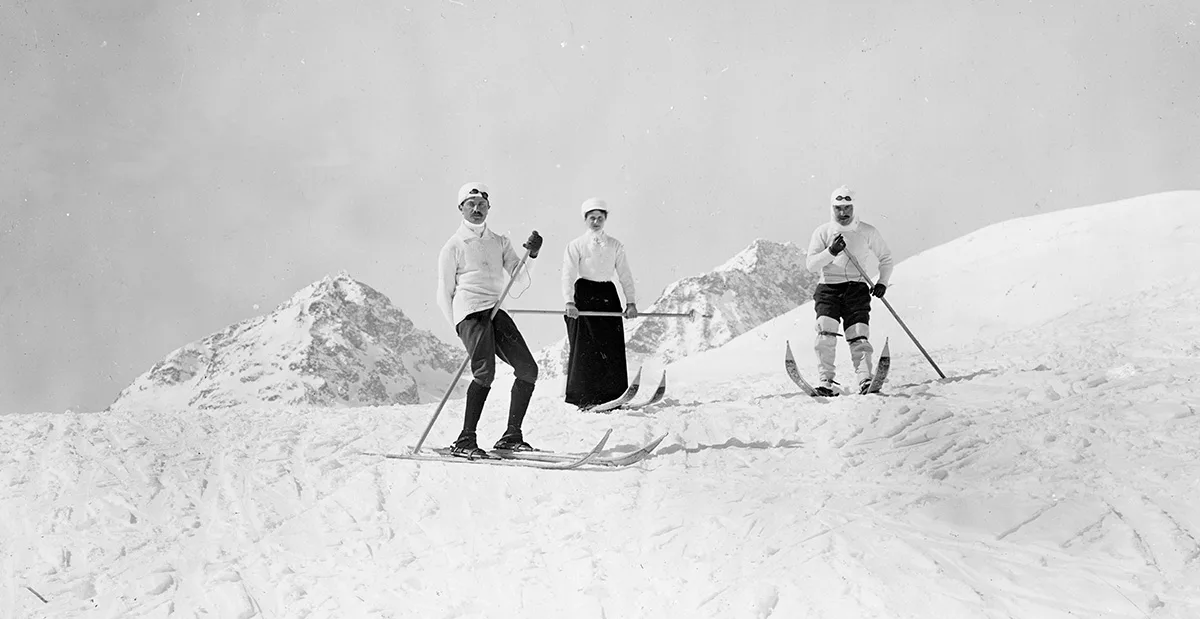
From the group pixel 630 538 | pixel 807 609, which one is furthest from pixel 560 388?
pixel 807 609

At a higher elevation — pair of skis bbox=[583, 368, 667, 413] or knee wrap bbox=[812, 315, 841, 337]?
knee wrap bbox=[812, 315, 841, 337]

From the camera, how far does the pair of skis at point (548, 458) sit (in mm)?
6320

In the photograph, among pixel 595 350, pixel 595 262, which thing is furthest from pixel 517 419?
pixel 595 262

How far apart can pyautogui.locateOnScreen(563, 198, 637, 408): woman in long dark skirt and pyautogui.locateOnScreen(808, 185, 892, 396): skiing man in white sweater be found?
2.34m

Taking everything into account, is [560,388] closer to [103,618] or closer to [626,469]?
[626,469]

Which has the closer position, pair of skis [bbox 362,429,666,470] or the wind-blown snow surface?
the wind-blown snow surface

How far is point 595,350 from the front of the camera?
9648 millimetres

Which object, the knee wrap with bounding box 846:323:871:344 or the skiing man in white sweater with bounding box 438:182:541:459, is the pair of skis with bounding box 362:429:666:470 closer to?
the skiing man in white sweater with bounding box 438:182:541:459

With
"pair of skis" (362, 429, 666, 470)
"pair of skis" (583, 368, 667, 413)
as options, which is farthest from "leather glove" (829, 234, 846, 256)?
"pair of skis" (362, 429, 666, 470)

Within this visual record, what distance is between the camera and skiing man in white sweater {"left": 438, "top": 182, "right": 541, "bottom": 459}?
23.0 ft

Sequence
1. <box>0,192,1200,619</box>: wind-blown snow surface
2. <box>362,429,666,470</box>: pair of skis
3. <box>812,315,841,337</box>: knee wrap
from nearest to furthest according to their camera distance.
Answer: <box>0,192,1200,619</box>: wind-blown snow surface < <box>362,429,666,470</box>: pair of skis < <box>812,315,841,337</box>: knee wrap

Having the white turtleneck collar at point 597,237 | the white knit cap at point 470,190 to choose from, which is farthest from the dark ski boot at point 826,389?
the white knit cap at point 470,190

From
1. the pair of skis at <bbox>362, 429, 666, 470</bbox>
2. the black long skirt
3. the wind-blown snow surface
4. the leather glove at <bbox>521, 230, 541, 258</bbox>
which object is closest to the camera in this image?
the wind-blown snow surface

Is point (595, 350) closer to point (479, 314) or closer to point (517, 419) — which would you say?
point (517, 419)
